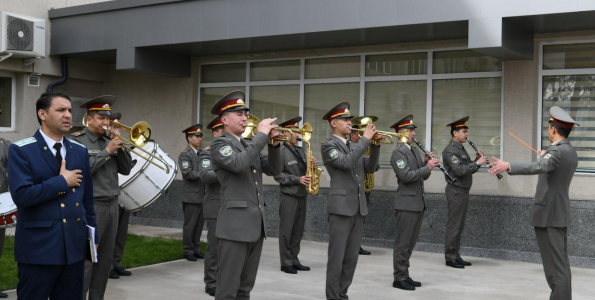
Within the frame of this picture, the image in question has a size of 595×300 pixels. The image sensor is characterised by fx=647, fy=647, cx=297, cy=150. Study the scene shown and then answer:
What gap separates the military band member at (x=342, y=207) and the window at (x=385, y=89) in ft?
14.7

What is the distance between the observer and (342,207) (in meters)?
6.67

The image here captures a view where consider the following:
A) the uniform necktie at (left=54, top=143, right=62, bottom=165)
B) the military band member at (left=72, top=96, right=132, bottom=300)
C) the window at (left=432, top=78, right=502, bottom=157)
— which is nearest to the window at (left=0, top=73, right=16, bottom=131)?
the military band member at (left=72, top=96, right=132, bottom=300)

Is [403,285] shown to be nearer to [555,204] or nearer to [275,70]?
[555,204]

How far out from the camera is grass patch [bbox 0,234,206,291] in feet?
25.5

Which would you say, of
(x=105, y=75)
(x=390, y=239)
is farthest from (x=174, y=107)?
(x=390, y=239)

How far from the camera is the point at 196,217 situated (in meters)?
9.78

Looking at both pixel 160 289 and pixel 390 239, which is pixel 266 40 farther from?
pixel 160 289

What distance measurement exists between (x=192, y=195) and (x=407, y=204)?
3374 mm

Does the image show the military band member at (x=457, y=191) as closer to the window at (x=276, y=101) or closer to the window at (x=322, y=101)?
the window at (x=322, y=101)

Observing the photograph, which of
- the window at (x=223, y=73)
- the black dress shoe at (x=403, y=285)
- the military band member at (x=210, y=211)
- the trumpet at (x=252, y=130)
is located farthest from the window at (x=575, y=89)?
the window at (x=223, y=73)

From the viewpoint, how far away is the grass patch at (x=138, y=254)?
7766mm

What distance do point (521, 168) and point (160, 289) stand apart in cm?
419

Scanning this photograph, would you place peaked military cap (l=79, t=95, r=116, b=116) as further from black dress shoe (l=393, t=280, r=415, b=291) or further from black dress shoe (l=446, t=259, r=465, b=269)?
black dress shoe (l=446, t=259, r=465, b=269)

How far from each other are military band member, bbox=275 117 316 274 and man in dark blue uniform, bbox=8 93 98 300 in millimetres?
4745
